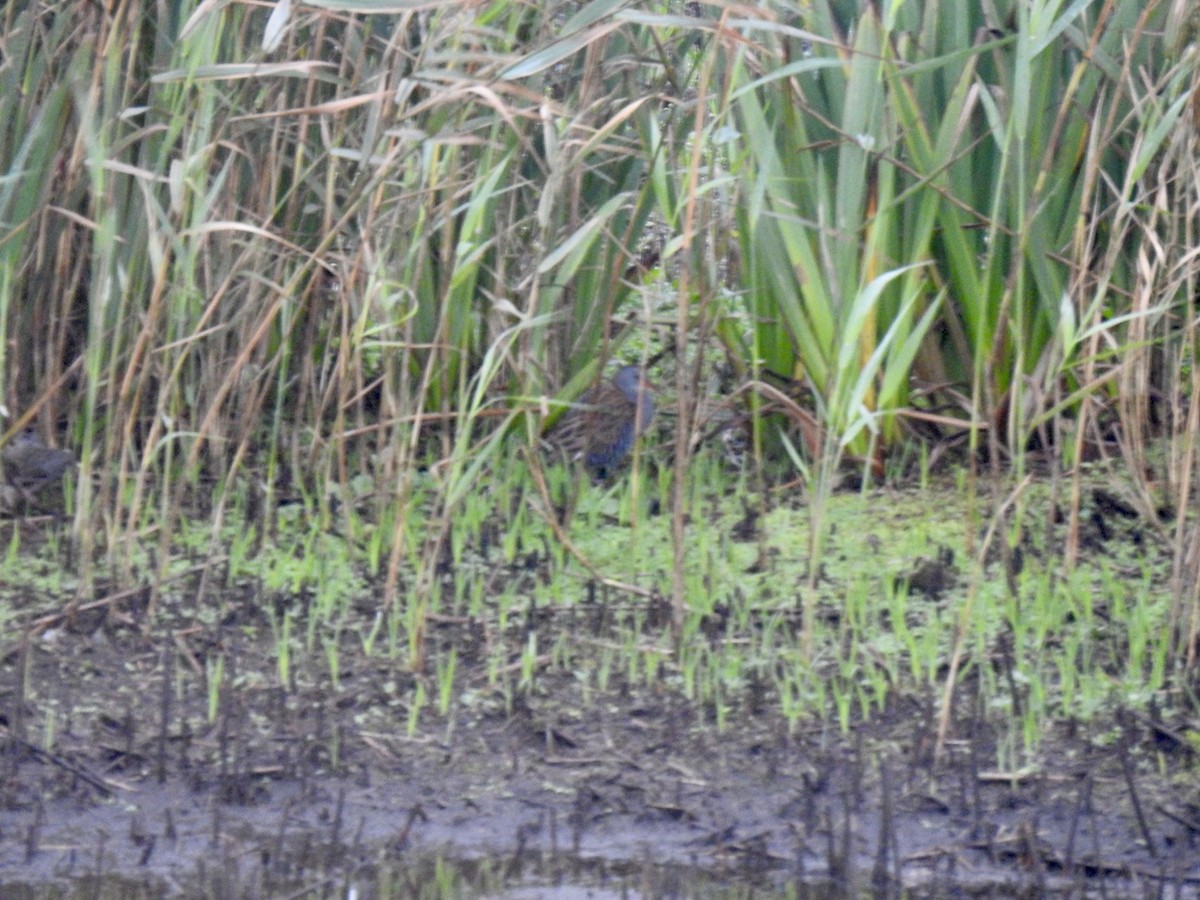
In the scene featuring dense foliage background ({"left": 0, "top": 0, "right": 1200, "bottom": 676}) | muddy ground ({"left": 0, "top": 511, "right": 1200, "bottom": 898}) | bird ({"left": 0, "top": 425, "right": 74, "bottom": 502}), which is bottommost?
muddy ground ({"left": 0, "top": 511, "right": 1200, "bottom": 898})

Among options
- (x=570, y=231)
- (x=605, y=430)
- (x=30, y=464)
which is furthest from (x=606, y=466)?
(x=30, y=464)

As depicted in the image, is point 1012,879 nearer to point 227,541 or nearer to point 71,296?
point 227,541

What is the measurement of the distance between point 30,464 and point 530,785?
165 cm

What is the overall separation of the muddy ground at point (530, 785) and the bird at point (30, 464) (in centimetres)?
66

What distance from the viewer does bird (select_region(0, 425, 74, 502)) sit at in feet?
14.4

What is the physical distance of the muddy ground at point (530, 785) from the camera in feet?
10.4

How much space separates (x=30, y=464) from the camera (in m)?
4.40

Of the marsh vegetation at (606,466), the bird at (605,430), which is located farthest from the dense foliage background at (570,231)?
the bird at (605,430)

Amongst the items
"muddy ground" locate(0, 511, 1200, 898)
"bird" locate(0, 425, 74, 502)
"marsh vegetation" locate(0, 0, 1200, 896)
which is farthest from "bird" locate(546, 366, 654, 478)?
"bird" locate(0, 425, 74, 502)

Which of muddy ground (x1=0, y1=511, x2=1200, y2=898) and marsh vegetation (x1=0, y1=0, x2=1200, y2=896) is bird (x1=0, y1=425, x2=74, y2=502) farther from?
muddy ground (x1=0, y1=511, x2=1200, y2=898)

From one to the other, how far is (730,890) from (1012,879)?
475 mm

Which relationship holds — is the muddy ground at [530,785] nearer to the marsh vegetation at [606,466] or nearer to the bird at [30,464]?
the marsh vegetation at [606,466]

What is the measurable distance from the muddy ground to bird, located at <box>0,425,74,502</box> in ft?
2.17

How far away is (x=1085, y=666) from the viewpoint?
12.0 feet
